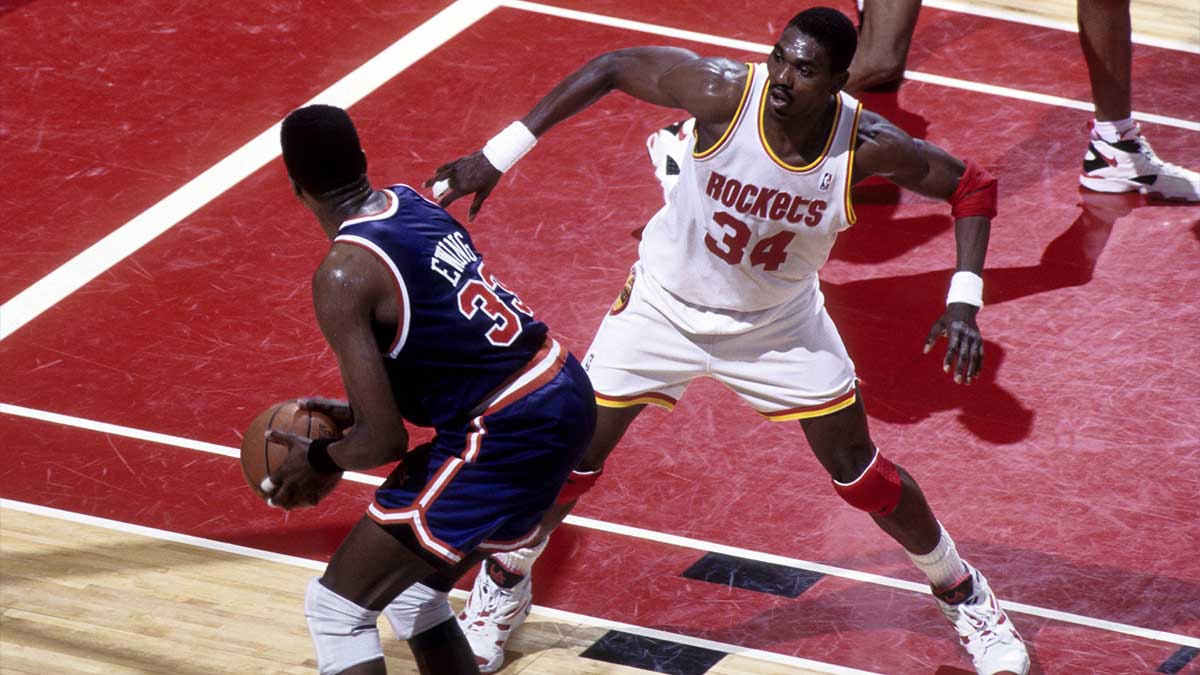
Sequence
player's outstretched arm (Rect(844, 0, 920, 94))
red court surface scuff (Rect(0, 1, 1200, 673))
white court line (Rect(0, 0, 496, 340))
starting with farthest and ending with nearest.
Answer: player's outstretched arm (Rect(844, 0, 920, 94)), white court line (Rect(0, 0, 496, 340)), red court surface scuff (Rect(0, 1, 1200, 673))

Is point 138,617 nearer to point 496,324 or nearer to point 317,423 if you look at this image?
point 317,423

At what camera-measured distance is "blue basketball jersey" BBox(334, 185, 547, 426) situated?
5102mm

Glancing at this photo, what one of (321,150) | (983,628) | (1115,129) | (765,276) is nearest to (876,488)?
(983,628)

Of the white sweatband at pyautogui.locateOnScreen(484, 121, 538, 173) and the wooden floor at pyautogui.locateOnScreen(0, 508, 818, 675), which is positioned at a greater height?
the white sweatband at pyautogui.locateOnScreen(484, 121, 538, 173)

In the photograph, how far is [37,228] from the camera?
8.92 meters

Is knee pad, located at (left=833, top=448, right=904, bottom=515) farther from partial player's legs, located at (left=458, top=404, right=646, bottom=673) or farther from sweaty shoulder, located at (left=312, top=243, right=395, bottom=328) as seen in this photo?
sweaty shoulder, located at (left=312, top=243, right=395, bottom=328)

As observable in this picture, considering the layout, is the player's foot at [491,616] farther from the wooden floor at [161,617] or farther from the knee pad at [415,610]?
the knee pad at [415,610]

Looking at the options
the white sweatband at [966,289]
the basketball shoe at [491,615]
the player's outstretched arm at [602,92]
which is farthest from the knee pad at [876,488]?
the player's outstretched arm at [602,92]

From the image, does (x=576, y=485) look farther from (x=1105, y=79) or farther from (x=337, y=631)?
(x=1105, y=79)

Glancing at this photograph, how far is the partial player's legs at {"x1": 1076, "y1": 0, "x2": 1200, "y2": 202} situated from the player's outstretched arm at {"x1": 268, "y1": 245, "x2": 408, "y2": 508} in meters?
5.10

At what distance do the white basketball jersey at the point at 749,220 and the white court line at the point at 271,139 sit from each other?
137 inches

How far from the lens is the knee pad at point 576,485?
245 inches

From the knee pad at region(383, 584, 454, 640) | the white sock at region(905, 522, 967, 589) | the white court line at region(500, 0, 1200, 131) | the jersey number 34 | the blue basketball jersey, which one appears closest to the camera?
the blue basketball jersey

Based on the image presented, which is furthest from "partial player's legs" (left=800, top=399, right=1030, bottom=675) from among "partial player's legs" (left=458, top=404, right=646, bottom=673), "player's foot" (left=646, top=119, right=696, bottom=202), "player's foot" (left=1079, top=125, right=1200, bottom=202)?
"player's foot" (left=1079, top=125, right=1200, bottom=202)
